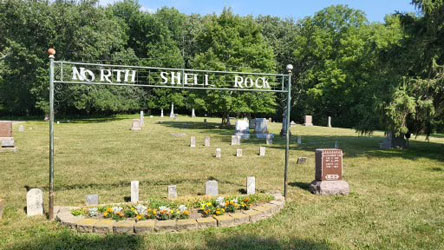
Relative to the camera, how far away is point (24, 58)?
3559 cm

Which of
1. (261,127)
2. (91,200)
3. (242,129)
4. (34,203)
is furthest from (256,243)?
(261,127)

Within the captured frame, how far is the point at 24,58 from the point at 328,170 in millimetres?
36301

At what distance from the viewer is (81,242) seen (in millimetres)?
5340

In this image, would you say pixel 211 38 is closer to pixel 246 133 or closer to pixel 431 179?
pixel 246 133

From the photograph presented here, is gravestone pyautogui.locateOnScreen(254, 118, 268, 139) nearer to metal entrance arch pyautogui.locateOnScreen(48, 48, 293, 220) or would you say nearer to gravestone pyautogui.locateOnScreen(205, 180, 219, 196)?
metal entrance arch pyautogui.locateOnScreen(48, 48, 293, 220)

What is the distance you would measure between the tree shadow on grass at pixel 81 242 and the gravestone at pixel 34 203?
4.14ft

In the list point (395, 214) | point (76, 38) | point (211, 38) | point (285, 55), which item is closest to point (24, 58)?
point (76, 38)

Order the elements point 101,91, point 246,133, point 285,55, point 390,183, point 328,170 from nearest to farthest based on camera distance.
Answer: point 328,170 < point 390,183 < point 246,133 < point 101,91 < point 285,55

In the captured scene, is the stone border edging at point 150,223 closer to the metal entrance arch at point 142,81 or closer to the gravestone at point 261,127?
the metal entrance arch at point 142,81

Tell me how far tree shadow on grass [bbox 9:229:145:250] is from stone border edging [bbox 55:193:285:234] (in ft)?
0.51

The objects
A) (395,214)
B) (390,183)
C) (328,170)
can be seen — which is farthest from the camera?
(390,183)

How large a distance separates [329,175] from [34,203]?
6713mm

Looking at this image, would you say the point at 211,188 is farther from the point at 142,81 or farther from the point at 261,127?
the point at 261,127

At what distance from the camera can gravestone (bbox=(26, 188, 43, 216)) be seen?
6594 mm
